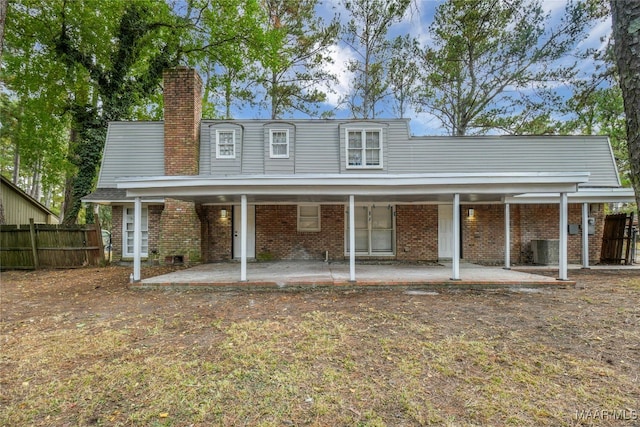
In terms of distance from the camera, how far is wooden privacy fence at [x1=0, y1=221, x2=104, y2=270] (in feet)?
32.6

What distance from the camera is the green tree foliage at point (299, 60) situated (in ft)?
58.4

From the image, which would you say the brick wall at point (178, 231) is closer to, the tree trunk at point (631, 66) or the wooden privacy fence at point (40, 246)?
the wooden privacy fence at point (40, 246)

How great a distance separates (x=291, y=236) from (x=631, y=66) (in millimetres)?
9725

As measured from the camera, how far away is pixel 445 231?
1091 cm

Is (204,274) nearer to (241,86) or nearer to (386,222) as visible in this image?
(386,222)

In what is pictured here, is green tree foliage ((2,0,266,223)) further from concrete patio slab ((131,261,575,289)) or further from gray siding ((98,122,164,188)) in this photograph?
concrete patio slab ((131,261,575,289))

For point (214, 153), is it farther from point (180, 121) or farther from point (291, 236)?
point (291, 236)

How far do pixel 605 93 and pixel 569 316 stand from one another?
13.5 metres

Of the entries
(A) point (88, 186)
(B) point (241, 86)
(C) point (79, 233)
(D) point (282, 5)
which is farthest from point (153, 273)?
(D) point (282, 5)

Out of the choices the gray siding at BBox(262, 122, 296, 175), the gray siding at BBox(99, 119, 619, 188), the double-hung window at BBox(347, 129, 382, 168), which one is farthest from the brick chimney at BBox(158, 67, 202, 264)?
the double-hung window at BBox(347, 129, 382, 168)

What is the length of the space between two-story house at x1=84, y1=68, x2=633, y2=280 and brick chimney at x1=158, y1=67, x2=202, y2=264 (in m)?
0.04

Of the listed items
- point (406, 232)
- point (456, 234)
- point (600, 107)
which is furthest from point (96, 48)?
point (600, 107)

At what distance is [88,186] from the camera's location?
13.1 m

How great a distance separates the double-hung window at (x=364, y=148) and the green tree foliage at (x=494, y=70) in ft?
26.0
